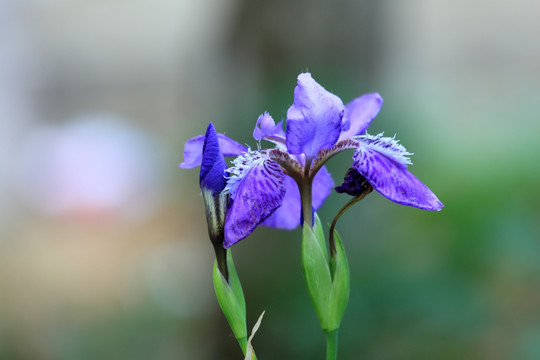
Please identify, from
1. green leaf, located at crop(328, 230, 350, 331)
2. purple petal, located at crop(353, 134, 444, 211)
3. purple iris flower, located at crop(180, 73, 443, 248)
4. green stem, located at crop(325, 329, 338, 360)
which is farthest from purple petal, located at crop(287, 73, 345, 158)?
green stem, located at crop(325, 329, 338, 360)

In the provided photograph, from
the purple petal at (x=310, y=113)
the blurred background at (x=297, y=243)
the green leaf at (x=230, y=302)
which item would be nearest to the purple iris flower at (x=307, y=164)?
the purple petal at (x=310, y=113)

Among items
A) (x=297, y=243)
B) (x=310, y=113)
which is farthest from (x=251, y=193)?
(x=297, y=243)

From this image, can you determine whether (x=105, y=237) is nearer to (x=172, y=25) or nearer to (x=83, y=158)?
Result: (x=83, y=158)

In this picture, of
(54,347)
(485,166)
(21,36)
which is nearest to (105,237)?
(54,347)

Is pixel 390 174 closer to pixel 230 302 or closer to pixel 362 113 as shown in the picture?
pixel 362 113

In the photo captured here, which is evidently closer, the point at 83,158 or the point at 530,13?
the point at 83,158

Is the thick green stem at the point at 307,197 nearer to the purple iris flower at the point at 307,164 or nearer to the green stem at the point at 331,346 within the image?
the purple iris flower at the point at 307,164
